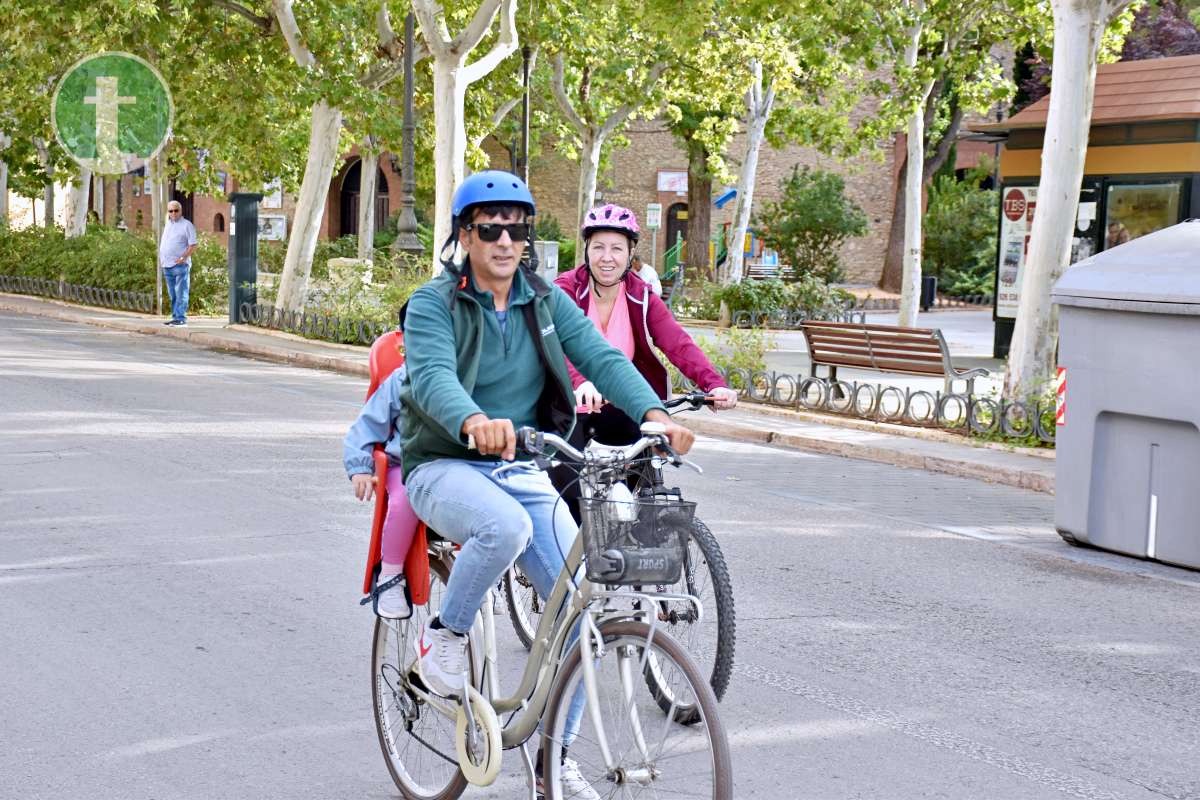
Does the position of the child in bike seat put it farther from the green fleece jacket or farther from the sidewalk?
the sidewalk

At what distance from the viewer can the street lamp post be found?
23891 millimetres

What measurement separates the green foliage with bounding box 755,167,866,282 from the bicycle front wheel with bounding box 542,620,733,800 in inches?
1291

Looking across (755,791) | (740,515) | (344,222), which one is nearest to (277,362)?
(740,515)

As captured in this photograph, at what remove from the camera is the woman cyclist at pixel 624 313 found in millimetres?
6246

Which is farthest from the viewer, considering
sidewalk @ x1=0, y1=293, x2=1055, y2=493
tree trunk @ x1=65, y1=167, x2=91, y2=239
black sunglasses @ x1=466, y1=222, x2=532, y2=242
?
tree trunk @ x1=65, y1=167, x2=91, y2=239

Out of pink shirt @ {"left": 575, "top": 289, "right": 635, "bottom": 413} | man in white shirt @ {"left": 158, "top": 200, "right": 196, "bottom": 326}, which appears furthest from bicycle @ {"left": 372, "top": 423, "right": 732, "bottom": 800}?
man in white shirt @ {"left": 158, "top": 200, "right": 196, "bottom": 326}

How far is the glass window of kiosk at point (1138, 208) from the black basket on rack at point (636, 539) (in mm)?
17198

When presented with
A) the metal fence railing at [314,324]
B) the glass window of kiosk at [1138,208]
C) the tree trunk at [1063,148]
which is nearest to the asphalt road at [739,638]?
the tree trunk at [1063,148]

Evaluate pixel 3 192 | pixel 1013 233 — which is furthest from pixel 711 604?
pixel 3 192

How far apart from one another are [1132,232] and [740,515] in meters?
12.1

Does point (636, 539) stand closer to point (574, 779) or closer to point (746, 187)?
point (574, 779)

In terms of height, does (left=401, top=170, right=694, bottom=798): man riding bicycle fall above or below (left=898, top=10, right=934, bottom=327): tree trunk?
below

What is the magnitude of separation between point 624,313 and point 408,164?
18686 mm

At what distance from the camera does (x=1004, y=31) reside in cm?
2484
